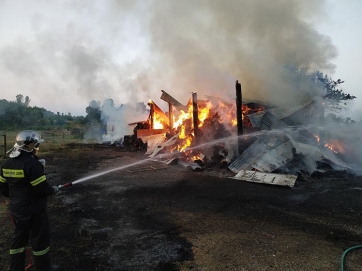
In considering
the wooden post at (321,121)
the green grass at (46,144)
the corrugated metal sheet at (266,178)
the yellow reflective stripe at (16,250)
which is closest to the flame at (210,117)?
the wooden post at (321,121)

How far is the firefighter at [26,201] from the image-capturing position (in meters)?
3.78

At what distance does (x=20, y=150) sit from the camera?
12.8ft

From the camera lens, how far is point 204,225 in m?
6.04

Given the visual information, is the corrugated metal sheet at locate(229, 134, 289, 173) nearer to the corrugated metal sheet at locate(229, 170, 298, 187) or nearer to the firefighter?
the corrugated metal sheet at locate(229, 170, 298, 187)

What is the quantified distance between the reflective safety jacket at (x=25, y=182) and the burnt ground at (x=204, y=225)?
1.38 metres

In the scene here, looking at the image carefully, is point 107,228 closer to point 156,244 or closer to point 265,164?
point 156,244

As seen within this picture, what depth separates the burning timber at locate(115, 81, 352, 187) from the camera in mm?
11359

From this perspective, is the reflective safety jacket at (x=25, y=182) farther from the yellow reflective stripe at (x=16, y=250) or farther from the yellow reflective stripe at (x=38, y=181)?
the yellow reflective stripe at (x=16, y=250)

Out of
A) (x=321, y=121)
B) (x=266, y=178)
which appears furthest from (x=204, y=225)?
(x=321, y=121)

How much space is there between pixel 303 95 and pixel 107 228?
1817cm

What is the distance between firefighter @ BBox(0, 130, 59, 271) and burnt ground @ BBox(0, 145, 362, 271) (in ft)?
2.44

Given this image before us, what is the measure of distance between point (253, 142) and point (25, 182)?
11776mm

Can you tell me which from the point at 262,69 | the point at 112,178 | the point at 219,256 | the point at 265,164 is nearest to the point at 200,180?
the point at 265,164

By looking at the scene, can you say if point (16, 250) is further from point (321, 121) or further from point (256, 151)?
point (321, 121)
